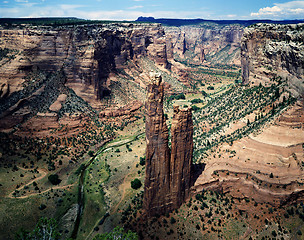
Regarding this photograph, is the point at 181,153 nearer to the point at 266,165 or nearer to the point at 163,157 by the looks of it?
the point at 163,157

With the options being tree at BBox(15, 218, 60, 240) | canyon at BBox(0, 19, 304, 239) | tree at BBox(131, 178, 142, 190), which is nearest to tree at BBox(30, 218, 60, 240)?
tree at BBox(15, 218, 60, 240)

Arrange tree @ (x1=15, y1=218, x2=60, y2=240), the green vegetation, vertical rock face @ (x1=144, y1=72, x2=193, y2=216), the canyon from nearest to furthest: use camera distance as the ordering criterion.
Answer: tree @ (x1=15, y1=218, x2=60, y2=240) < vertical rock face @ (x1=144, y1=72, x2=193, y2=216) < the canyon < the green vegetation

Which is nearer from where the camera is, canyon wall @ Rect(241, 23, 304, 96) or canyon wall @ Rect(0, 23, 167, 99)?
canyon wall @ Rect(241, 23, 304, 96)

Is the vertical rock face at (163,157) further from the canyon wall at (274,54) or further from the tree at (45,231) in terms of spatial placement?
the canyon wall at (274,54)

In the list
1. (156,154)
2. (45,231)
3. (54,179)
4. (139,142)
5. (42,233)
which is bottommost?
(54,179)

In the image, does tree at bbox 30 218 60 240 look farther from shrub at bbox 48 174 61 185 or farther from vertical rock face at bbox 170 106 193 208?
shrub at bbox 48 174 61 185

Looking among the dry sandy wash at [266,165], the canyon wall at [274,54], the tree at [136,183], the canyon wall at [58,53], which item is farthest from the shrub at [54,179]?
the canyon wall at [274,54]

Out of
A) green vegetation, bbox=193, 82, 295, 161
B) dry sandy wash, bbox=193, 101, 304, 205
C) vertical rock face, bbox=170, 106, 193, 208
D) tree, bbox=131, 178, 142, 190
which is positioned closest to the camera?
vertical rock face, bbox=170, 106, 193, 208

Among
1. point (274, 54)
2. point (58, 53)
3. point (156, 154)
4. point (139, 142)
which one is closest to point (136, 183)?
point (156, 154)
